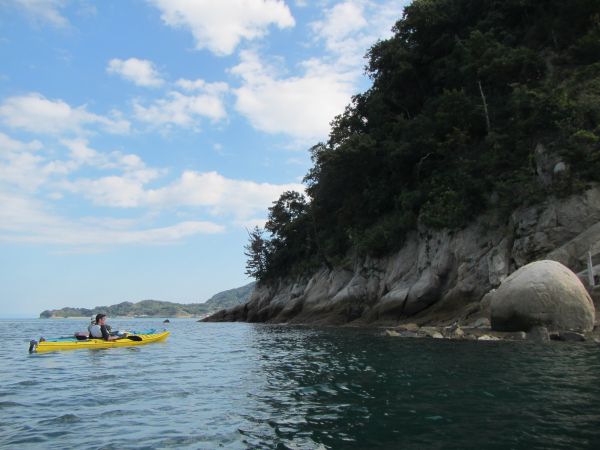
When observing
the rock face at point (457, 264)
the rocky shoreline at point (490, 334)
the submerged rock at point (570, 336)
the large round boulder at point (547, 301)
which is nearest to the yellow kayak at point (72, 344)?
the rocky shoreline at point (490, 334)

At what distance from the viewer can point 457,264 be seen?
2839cm

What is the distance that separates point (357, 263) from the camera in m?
41.1

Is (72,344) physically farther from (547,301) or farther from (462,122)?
(462,122)

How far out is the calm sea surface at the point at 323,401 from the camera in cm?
714

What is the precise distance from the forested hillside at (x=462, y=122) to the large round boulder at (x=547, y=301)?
7.44m

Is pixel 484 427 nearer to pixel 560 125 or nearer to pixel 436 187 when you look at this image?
pixel 560 125

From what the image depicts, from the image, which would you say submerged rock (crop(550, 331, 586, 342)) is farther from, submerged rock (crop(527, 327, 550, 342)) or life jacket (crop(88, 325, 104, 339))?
life jacket (crop(88, 325, 104, 339))

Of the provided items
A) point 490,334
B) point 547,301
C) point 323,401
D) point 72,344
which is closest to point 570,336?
point 547,301

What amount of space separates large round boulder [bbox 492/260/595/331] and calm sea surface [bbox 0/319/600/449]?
2.22 meters

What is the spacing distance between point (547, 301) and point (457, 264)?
10.0 meters

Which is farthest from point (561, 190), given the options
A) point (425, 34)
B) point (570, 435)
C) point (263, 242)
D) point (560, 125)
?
point (263, 242)

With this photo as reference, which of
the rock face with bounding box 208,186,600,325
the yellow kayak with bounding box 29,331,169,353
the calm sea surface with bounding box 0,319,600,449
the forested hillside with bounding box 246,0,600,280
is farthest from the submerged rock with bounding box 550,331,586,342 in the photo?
the yellow kayak with bounding box 29,331,169,353

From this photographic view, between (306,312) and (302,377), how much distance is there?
31725 millimetres

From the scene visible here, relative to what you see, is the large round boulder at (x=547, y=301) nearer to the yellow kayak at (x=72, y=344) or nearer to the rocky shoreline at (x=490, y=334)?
the rocky shoreline at (x=490, y=334)
